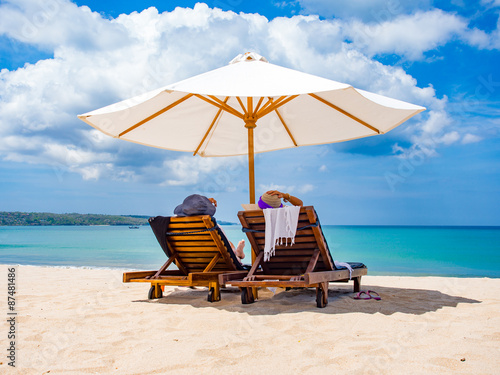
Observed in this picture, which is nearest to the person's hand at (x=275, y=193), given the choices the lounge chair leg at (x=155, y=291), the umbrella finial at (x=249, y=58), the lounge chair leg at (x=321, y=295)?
the lounge chair leg at (x=321, y=295)

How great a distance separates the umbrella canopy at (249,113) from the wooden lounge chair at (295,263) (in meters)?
1.17

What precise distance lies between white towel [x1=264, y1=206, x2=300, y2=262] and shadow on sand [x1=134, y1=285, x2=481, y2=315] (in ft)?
2.02

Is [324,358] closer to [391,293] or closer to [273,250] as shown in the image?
[273,250]

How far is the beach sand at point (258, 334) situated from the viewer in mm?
2268

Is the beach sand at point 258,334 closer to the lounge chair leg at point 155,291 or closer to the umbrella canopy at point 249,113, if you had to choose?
the lounge chair leg at point 155,291

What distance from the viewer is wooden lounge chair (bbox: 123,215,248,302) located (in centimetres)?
415

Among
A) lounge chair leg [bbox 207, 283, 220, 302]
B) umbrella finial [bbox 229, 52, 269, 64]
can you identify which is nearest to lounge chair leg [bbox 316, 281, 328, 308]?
lounge chair leg [bbox 207, 283, 220, 302]

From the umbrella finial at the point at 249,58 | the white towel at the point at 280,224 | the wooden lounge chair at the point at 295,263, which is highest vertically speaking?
the umbrella finial at the point at 249,58

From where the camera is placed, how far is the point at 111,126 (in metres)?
5.21

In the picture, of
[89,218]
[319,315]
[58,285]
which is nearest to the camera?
[319,315]

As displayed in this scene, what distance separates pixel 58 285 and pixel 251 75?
13.6 feet

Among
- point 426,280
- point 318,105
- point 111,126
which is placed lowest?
point 426,280

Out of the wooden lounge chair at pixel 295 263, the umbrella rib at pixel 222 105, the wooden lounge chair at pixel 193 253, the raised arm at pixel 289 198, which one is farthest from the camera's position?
the umbrella rib at pixel 222 105

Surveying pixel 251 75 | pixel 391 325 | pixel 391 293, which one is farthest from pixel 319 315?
pixel 251 75
